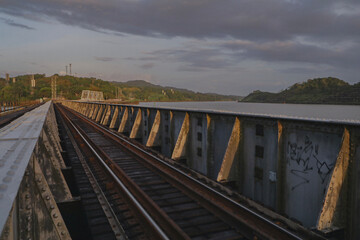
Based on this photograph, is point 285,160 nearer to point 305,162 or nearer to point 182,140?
point 305,162

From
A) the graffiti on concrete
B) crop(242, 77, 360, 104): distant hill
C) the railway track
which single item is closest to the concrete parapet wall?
the graffiti on concrete

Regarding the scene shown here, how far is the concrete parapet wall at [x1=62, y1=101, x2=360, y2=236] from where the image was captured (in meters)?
5.35

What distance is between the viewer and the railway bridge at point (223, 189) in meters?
3.72

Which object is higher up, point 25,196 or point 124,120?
point 25,196

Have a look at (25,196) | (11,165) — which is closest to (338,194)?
(25,196)

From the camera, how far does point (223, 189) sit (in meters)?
7.77

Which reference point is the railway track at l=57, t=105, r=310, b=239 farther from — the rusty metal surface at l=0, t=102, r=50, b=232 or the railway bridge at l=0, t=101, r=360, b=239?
the rusty metal surface at l=0, t=102, r=50, b=232

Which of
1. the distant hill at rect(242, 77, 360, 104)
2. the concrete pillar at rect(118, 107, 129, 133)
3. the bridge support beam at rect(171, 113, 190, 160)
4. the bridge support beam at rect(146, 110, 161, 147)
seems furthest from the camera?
the distant hill at rect(242, 77, 360, 104)

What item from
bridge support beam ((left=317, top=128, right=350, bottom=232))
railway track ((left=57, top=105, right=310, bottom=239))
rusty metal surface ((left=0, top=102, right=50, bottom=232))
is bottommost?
railway track ((left=57, top=105, right=310, bottom=239))

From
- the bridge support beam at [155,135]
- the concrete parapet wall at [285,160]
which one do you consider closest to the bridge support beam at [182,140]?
the concrete parapet wall at [285,160]

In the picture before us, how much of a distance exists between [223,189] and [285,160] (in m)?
2.06

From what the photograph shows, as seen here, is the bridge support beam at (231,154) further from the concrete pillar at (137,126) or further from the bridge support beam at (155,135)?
the concrete pillar at (137,126)

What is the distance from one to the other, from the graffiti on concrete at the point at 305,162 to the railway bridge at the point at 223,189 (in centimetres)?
2

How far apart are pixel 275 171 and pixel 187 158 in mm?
4850
